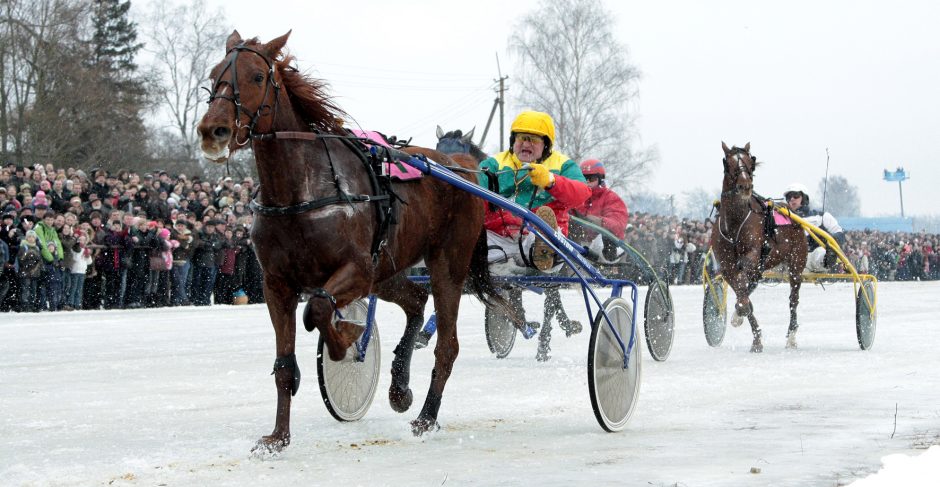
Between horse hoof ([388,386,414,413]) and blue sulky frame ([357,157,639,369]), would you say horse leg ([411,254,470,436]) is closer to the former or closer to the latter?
horse hoof ([388,386,414,413])

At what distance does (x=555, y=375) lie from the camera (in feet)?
29.9

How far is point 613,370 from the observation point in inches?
261

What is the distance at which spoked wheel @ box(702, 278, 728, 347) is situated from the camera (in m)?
12.0

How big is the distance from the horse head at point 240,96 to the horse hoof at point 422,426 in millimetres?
1712

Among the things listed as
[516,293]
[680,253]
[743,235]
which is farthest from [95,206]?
[680,253]

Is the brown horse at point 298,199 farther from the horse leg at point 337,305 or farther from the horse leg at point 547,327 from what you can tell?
the horse leg at point 547,327

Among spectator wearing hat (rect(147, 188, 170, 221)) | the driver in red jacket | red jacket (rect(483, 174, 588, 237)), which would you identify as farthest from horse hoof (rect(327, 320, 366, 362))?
spectator wearing hat (rect(147, 188, 170, 221))

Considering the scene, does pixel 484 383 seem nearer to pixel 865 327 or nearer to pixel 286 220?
pixel 286 220

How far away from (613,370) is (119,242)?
1174cm

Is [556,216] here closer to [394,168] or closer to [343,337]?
[394,168]

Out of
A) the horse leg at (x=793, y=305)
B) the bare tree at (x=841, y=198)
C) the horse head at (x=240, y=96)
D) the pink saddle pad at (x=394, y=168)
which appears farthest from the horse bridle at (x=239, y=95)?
the bare tree at (x=841, y=198)

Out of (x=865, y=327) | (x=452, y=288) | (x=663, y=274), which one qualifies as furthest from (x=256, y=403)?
(x=663, y=274)

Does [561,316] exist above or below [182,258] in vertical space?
below

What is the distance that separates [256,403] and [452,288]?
5.33ft
